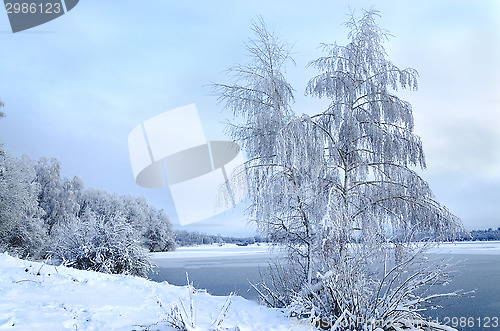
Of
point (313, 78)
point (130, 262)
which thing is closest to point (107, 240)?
point (130, 262)

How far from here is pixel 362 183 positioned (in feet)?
21.6

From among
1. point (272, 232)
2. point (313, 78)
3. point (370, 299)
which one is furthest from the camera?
point (313, 78)

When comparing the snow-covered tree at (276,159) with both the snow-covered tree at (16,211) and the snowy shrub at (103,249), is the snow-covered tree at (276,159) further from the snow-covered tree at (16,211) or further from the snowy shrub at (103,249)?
the snow-covered tree at (16,211)

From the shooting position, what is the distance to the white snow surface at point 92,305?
3596 millimetres

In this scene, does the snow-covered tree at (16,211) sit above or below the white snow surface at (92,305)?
above

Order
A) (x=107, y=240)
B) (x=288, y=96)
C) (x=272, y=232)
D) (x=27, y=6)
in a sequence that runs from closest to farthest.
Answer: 1. (x=272, y=232)
2. (x=288, y=96)
3. (x=27, y=6)
4. (x=107, y=240)

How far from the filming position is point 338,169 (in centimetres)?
619

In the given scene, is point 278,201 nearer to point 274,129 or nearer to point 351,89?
point 274,129

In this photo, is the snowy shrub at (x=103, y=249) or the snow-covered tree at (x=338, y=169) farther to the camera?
the snowy shrub at (x=103, y=249)

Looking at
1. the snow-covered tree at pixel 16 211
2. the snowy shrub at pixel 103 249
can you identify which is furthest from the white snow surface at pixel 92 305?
the snow-covered tree at pixel 16 211

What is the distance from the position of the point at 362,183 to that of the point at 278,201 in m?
1.93

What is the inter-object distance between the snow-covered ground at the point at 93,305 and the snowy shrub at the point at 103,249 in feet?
13.2

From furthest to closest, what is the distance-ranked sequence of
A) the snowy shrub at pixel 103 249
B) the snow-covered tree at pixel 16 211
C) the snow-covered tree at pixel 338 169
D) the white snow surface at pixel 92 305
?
the snow-covered tree at pixel 16 211 → the snowy shrub at pixel 103 249 → the snow-covered tree at pixel 338 169 → the white snow surface at pixel 92 305

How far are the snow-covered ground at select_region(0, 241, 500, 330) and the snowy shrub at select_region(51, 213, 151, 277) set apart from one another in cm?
403
